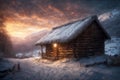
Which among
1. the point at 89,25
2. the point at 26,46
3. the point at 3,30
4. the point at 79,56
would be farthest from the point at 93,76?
the point at 26,46

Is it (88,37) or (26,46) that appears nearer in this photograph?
(88,37)

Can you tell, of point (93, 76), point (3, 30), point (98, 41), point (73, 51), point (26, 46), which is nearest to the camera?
point (93, 76)

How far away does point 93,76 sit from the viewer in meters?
12.4

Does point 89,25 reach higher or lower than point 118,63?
higher

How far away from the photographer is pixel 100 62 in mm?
16922

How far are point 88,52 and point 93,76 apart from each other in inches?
397

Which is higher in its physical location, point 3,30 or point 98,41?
point 3,30

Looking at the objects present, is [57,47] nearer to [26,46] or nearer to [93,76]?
[93,76]

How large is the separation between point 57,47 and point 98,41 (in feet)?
20.4

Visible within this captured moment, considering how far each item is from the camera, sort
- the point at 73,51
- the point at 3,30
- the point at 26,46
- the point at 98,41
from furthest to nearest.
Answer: the point at 26,46
the point at 3,30
the point at 98,41
the point at 73,51

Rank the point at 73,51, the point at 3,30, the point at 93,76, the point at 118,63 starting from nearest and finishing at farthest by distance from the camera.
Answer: the point at 93,76, the point at 118,63, the point at 73,51, the point at 3,30

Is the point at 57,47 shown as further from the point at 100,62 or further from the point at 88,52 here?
the point at 100,62

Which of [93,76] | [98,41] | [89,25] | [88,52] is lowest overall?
[93,76]

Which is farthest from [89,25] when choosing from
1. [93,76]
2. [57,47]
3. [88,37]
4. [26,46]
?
[26,46]
